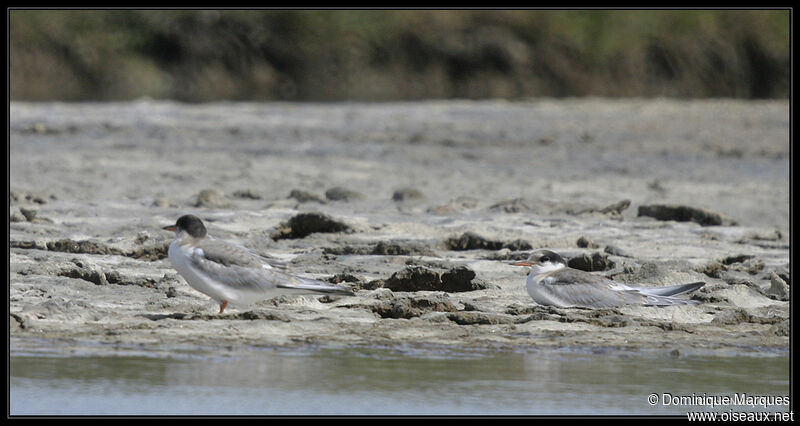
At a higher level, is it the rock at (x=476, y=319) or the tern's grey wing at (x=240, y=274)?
the tern's grey wing at (x=240, y=274)

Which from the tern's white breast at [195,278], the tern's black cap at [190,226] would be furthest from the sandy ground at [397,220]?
the tern's black cap at [190,226]

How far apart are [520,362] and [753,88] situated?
66.5 ft

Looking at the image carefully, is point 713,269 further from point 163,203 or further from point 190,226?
point 163,203

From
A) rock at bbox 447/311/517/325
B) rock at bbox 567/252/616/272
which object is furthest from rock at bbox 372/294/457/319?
rock at bbox 567/252/616/272

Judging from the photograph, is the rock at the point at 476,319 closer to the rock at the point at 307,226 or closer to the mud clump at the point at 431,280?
the mud clump at the point at 431,280

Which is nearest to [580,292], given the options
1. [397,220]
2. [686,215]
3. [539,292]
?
[539,292]

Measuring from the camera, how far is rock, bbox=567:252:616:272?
8.47m

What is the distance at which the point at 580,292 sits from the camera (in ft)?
23.6

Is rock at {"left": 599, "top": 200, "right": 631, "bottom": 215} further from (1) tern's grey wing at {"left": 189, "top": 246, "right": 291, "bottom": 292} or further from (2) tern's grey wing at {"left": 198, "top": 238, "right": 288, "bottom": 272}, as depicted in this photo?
(1) tern's grey wing at {"left": 189, "top": 246, "right": 291, "bottom": 292}

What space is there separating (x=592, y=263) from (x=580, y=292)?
4.32ft

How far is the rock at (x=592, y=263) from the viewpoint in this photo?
27.8ft

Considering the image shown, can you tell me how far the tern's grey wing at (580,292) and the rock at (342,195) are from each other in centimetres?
376

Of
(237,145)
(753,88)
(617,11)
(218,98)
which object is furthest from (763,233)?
(617,11)

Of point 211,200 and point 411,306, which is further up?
point 211,200
